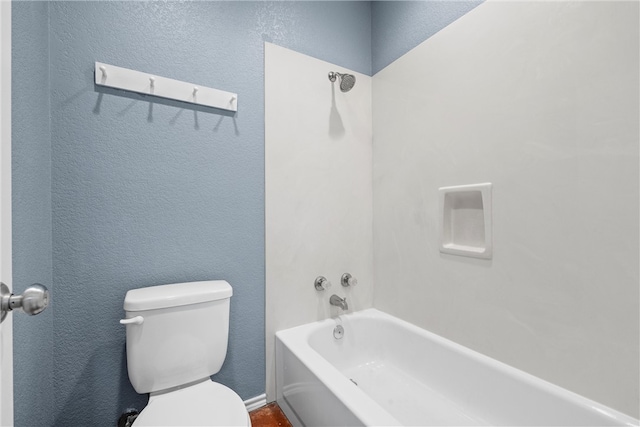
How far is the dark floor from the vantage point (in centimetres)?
145

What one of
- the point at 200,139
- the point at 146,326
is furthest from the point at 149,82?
the point at 146,326

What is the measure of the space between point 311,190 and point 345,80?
2.21 feet

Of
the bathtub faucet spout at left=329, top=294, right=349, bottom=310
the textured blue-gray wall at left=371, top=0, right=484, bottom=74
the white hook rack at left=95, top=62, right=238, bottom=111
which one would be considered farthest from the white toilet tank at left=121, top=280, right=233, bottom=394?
the textured blue-gray wall at left=371, top=0, right=484, bottom=74

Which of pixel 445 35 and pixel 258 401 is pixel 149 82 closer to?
pixel 445 35

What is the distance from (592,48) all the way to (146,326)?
1.96 metres

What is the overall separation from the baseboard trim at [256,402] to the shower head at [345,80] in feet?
6.04

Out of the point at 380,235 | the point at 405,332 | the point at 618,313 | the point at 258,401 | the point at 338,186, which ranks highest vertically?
the point at 338,186

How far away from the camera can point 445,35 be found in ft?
4.88

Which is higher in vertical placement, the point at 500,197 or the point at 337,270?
the point at 500,197

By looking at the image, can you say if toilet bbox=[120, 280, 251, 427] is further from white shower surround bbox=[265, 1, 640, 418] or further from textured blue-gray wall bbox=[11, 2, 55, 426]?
white shower surround bbox=[265, 1, 640, 418]

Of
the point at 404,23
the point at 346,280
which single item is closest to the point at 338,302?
the point at 346,280

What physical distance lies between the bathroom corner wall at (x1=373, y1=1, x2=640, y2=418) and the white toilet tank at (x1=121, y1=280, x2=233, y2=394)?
111 cm

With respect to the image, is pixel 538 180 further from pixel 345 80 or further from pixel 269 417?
pixel 269 417

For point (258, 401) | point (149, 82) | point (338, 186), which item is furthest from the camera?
point (338, 186)
